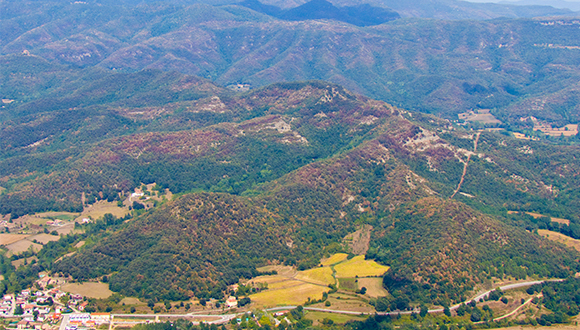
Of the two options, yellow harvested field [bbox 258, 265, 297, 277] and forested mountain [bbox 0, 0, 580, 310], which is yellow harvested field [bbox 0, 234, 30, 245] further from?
yellow harvested field [bbox 258, 265, 297, 277]

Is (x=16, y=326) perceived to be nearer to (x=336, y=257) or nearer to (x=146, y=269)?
(x=146, y=269)

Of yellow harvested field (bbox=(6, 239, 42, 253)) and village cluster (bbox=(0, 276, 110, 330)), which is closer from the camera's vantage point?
A: village cluster (bbox=(0, 276, 110, 330))

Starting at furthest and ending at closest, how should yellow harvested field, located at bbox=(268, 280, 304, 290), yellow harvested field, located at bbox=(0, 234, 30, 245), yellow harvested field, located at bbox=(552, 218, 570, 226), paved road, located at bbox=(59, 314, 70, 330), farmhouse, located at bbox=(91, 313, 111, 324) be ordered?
yellow harvested field, located at bbox=(552, 218, 570, 226) → yellow harvested field, located at bbox=(0, 234, 30, 245) → yellow harvested field, located at bbox=(268, 280, 304, 290) → farmhouse, located at bbox=(91, 313, 111, 324) → paved road, located at bbox=(59, 314, 70, 330)

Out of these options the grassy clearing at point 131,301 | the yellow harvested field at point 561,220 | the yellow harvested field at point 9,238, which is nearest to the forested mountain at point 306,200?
the grassy clearing at point 131,301

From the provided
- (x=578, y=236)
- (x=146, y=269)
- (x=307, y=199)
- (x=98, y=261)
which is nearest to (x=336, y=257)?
(x=307, y=199)

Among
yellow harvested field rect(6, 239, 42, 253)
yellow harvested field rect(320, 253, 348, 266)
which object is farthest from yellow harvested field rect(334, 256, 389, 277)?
yellow harvested field rect(6, 239, 42, 253)

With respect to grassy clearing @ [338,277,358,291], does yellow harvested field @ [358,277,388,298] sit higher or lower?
higher
